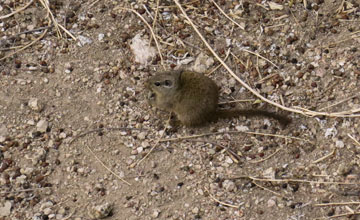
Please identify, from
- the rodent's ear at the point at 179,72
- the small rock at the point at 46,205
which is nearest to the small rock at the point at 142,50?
the rodent's ear at the point at 179,72

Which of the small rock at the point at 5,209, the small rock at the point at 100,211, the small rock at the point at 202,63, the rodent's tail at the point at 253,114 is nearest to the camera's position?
the small rock at the point at 100,211

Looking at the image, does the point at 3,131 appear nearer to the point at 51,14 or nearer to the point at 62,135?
the point at 62,135

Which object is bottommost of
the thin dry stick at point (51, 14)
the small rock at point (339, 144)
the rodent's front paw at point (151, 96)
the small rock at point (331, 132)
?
the small rock at point (339, 144)

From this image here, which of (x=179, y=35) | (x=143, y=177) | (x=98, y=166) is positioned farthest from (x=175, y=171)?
(x=179, y=35)

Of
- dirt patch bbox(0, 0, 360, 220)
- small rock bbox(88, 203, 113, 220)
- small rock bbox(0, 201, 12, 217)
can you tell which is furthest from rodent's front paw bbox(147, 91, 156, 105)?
small rock bbox(0, 201, 12, 217)

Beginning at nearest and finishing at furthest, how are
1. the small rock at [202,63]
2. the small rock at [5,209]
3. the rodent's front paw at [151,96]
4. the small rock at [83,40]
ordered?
the small rock at [5,209]
the rodent's front paw at [151,96]
the small rock at [202,63]
the small rock at [83,40]

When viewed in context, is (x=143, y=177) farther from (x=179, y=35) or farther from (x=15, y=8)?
(x=15, y=8)

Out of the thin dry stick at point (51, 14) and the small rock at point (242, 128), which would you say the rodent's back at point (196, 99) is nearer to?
the small rock at point (242, 128)
